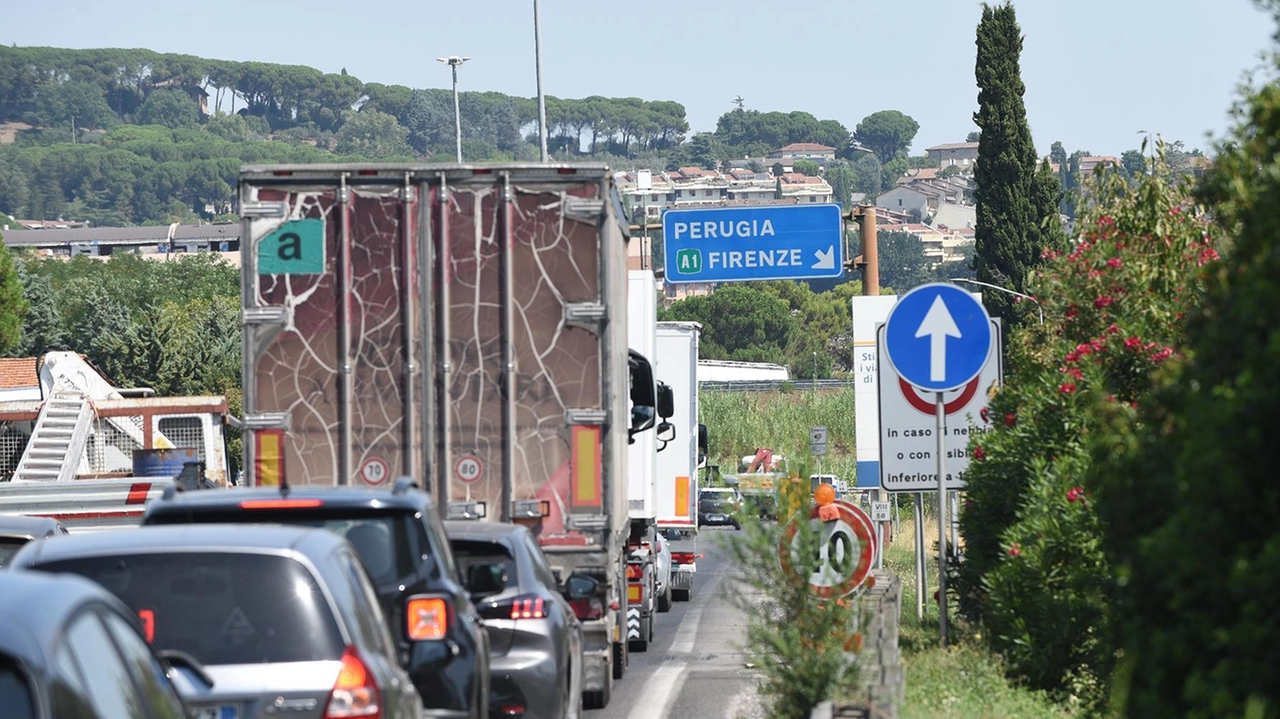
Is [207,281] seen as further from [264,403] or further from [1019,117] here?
[264,403]

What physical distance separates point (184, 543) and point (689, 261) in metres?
21.2

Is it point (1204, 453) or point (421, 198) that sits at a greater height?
point (421, 198)

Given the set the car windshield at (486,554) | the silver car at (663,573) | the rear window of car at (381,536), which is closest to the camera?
the rear window of car at (381,536)

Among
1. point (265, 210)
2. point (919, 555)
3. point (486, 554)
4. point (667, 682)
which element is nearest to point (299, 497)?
point (486, 554)

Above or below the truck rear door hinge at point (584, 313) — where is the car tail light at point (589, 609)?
below

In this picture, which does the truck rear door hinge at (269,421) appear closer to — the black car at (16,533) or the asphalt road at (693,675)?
the black car at (16,533)

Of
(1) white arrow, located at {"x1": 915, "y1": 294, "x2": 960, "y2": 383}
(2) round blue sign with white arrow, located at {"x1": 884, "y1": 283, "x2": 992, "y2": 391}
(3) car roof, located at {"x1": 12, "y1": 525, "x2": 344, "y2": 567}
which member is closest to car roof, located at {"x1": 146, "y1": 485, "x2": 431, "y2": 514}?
(3) car roof, located at {"x1": 12, "y1": 525, "x2": 344, "y2": 567}

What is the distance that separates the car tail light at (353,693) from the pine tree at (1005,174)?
55476 mm

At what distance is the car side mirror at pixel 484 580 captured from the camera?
31.6ft

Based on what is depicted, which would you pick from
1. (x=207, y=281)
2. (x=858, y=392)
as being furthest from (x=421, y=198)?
(x=207, y=281)

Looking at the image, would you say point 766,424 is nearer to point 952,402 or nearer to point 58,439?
point 58,439

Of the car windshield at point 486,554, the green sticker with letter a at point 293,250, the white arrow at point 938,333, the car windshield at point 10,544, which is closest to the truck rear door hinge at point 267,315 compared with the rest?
the green sticker with letter a at point 293,250

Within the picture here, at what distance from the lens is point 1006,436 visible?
529 inches

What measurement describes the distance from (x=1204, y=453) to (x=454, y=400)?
890 centimetres
